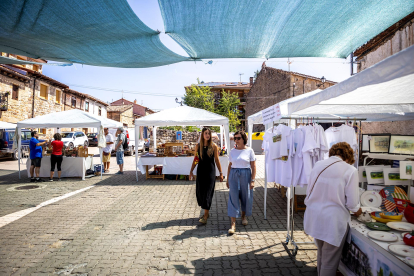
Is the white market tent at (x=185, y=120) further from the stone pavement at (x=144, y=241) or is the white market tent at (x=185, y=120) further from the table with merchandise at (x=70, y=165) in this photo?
the stone pavement at (x=144, y=241)

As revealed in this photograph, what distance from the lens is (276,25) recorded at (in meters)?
3.19

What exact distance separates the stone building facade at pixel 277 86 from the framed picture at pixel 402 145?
16517 mm

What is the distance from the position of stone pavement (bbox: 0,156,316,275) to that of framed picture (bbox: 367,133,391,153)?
2.03 m

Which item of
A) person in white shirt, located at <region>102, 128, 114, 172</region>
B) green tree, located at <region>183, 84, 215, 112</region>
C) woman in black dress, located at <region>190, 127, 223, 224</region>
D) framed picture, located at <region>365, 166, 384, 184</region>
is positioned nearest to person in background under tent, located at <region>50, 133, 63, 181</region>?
person in white shirt, located at <region>102, 128, 114, 172</region>

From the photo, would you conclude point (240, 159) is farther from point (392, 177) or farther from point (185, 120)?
point (185, 120)

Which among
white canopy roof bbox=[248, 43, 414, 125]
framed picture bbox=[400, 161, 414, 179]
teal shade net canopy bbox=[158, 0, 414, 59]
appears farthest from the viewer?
framed picture bbox=[400, 161, 414, 179]

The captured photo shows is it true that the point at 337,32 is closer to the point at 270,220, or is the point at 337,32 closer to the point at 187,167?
the point at 270,220

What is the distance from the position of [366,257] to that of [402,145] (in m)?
2.87

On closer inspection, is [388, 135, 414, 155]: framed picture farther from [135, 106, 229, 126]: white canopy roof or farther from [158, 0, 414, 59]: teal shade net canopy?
[135, 106, 229, 126]: white canopy roof


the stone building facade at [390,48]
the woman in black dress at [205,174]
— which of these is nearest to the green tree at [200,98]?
the stone building facade at [390,48]

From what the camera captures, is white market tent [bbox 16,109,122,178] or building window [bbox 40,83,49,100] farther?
building window [bbox 40,83,49,100]

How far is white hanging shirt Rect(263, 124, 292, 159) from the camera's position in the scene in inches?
150

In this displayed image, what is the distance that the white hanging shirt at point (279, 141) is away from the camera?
3.80 metres

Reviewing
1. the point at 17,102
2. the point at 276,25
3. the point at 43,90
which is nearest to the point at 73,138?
the point at 17,102
